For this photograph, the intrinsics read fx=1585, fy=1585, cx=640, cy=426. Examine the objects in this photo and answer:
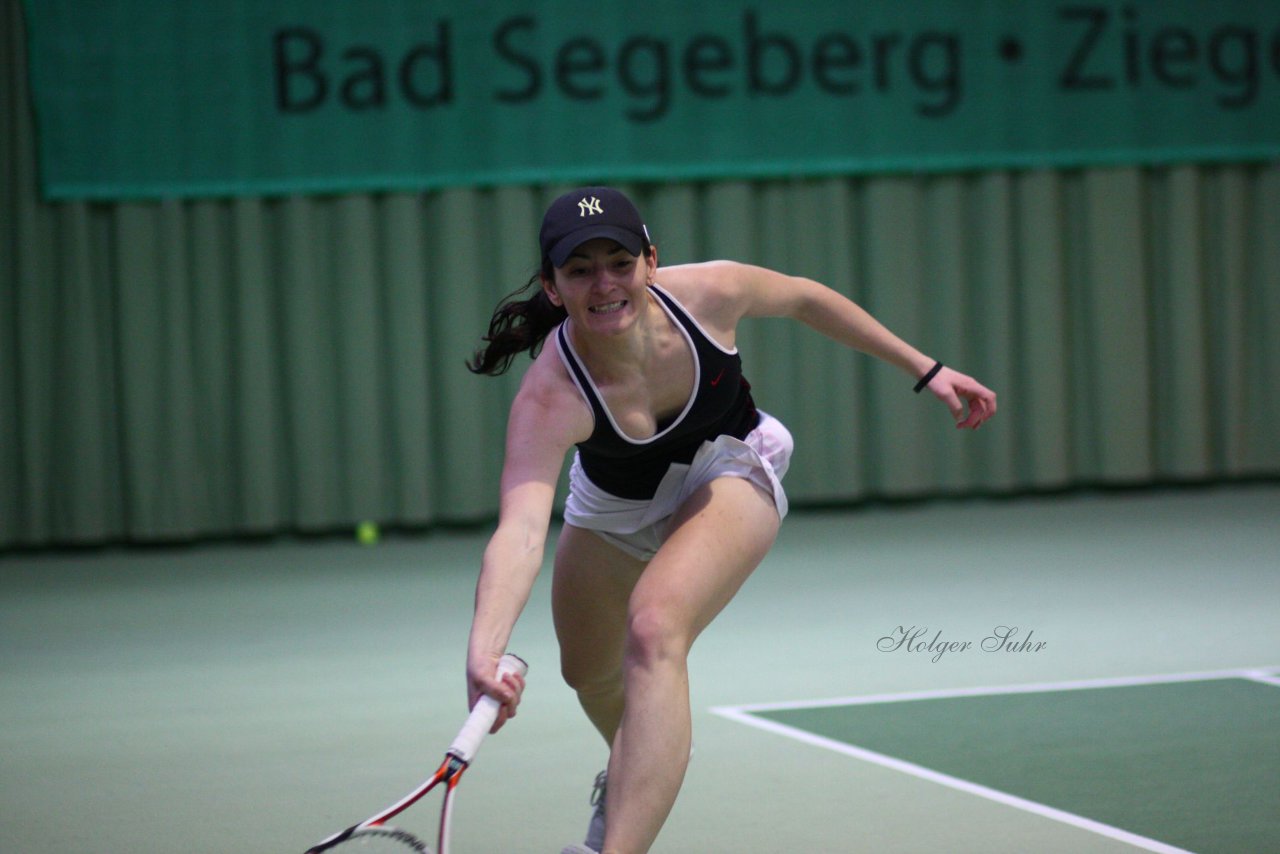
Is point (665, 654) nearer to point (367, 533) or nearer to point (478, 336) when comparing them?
point (367, 533)

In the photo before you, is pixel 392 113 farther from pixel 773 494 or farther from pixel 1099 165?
pixel 773 494

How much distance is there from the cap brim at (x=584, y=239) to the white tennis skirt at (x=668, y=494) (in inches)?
19.2

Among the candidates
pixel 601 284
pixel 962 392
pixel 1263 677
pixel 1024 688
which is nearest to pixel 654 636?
pixel 601 284

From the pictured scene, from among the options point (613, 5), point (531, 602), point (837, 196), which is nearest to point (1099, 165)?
point (837, 196)

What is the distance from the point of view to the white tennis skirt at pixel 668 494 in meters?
2.88

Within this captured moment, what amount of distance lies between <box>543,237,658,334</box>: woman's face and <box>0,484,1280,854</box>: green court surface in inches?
40.4

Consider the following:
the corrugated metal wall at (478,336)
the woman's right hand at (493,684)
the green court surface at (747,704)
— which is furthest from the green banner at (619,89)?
the woman's right hand at (493,684)

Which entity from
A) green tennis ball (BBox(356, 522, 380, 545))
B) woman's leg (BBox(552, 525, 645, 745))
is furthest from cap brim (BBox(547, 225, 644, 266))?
green tennis ball (BBox(356, 522, 380, 545))

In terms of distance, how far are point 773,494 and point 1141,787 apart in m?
1.03

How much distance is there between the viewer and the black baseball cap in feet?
8.26

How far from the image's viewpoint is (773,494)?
2914 millimetres

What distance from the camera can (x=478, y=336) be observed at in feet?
26.6

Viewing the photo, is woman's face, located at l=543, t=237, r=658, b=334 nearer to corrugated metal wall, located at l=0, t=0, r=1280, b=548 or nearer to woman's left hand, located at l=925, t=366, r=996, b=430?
woman's left hand, located at l=925, t=366, r=996, b=430

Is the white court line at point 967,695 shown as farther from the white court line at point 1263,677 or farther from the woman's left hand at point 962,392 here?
the woman's left hand at point 962,392
